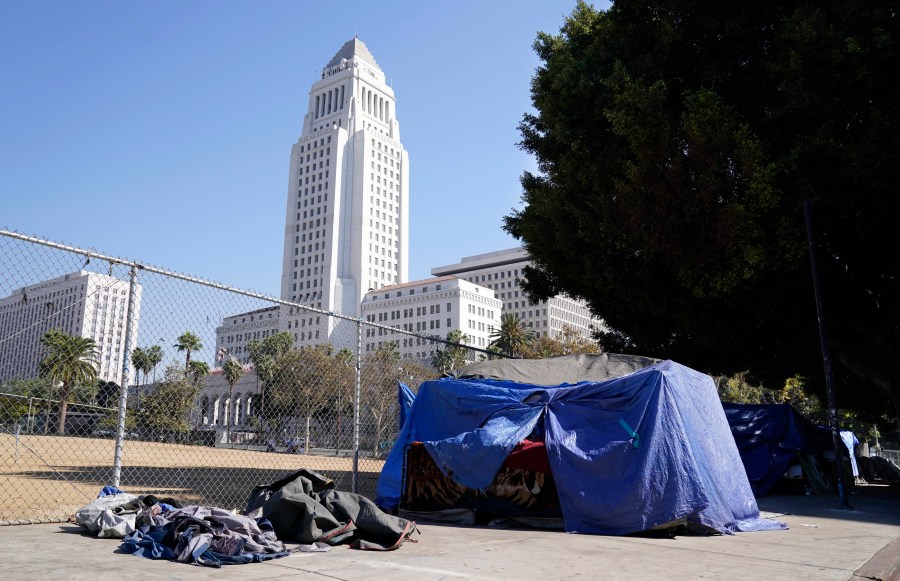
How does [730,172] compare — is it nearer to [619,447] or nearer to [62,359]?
[619,447]

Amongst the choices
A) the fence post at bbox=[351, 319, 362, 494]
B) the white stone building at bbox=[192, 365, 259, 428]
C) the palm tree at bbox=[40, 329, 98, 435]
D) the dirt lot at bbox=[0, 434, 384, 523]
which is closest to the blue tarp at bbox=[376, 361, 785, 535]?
the fence post at bbox=[351, 319, 362, 494]

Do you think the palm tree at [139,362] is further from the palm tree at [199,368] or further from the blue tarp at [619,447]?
the blue tarp at [619,447]

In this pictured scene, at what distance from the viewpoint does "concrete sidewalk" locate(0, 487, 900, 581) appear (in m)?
4.48

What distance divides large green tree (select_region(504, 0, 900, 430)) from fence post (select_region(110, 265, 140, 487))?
1007 cm

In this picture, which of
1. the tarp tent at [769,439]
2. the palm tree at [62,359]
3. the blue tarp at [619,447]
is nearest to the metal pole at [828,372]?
the tarp tent at [769,439]

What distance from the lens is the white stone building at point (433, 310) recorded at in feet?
339

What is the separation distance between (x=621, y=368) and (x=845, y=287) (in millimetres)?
8991

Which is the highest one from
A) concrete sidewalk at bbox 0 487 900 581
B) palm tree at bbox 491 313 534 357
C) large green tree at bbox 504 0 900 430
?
palm tree at bbox 491 313 534 357

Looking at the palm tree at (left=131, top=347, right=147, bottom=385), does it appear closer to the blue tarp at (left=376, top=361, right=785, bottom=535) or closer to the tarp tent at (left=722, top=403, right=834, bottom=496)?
the blue tarp at (left=376, top=361, right=785, bottom=535)

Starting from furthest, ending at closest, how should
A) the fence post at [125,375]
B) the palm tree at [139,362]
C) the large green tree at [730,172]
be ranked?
the large green tree at [730,172], the palm tree at [139,362], the fence post at [125,375]

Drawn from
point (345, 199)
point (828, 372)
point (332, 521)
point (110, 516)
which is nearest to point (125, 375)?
point (110, 516)

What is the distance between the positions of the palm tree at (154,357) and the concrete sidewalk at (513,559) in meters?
2.23

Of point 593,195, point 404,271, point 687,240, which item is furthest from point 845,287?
point 404,271

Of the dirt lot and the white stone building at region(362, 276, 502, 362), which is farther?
the white stone building at region(362, 276, 502, 362)
